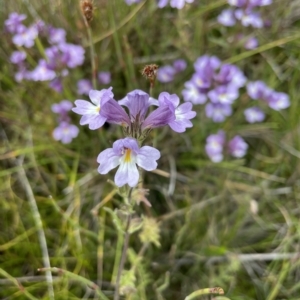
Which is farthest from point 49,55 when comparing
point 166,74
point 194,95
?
point 194,95

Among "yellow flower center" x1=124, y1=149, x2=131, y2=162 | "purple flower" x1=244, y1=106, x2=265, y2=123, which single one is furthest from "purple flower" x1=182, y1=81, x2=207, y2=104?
"yellow flower center" x1=124, y1=149, x2=131, y2=162

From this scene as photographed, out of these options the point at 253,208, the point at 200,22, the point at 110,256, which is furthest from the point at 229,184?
the point at 200,22

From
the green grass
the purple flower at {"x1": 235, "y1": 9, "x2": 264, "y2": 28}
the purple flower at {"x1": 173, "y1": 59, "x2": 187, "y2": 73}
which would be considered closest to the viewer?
the green grass

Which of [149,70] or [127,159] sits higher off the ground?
[149,70]

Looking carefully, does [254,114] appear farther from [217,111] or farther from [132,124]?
[132,124]

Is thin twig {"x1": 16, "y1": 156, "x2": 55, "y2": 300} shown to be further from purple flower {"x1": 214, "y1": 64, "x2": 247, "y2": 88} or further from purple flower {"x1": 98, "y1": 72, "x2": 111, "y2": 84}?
purple flower {"x1": 214, "y1": 64, "x2": 247, "y2": 88}

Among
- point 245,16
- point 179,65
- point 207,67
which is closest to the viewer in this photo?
point 207,67
